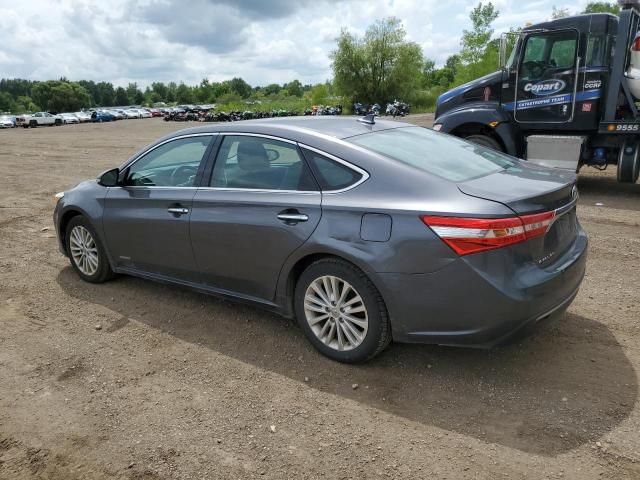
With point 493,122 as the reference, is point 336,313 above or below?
below

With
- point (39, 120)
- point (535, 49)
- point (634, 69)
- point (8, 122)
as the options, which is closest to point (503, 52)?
point (535, 49)

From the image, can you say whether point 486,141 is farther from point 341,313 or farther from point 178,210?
point 341,313

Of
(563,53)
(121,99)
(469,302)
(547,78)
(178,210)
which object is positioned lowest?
(469,302)

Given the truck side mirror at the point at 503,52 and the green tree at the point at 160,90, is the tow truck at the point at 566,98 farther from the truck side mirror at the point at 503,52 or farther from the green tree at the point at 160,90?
the green tree at the point at 160,90

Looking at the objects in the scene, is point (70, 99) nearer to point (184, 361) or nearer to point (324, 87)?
point (324, 87)

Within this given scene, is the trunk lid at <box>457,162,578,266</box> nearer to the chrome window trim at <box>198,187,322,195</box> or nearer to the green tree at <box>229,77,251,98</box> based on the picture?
the chrome window trim at <box>198,187,322,195</box>

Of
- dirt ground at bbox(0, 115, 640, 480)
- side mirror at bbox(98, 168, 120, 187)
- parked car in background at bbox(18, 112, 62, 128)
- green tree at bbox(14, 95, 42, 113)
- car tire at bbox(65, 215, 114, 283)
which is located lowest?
dirt ground at bbox(0, 115, 640, 480)

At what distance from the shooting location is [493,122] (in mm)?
9367

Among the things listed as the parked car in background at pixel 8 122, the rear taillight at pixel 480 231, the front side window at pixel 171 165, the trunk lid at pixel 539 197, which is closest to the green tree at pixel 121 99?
the parked car in background at pixel 8 122

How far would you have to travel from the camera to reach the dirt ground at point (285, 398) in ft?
8.87

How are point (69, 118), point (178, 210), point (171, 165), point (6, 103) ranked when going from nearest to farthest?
point (178, 210) < point (171, 165) < point (69, 118) < point (6, 103)

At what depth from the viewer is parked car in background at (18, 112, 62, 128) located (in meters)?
52.9

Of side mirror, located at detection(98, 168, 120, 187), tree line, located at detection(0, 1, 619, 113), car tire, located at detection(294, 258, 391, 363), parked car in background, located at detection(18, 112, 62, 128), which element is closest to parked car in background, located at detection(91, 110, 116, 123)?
parked car in background, located at detection(18, 112, 62, 128)

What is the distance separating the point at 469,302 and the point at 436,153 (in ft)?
4.09
